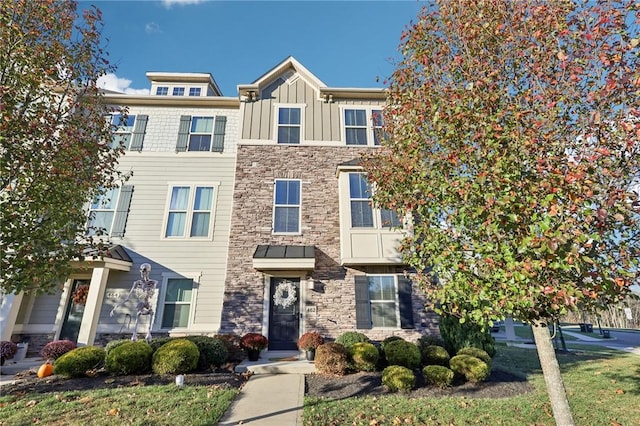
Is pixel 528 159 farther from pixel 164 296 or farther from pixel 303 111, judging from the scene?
pixel 164 296

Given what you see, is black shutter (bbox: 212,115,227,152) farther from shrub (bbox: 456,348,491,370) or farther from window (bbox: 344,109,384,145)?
shrub (bbox: 456,348,491,370)

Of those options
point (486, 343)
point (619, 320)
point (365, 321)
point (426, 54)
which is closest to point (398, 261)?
point (365, 321)

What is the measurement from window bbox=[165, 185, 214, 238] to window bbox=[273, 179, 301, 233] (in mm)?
2397

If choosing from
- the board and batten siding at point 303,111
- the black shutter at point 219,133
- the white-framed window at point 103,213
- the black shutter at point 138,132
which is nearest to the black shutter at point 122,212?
the white-framed window at point 103,213

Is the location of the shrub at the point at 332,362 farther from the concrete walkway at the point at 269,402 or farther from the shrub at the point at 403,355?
the shrub at the point at 403,355

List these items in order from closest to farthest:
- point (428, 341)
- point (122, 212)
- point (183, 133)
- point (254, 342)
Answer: point (254, 342) → point (428, 341) → point (122, 212) → point (183, 133)

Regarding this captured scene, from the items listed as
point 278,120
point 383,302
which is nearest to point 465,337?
point 383,302

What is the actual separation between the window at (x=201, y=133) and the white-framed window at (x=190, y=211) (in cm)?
166

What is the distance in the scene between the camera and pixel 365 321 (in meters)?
9.45

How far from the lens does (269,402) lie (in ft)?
17.7

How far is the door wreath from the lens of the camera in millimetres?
9648

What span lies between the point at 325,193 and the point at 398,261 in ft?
11.7

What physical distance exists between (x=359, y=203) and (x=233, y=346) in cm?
591

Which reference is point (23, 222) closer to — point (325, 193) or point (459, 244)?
point (459, 244)
